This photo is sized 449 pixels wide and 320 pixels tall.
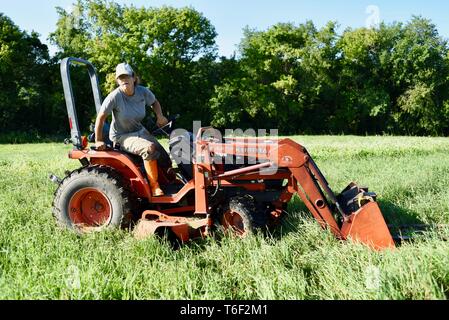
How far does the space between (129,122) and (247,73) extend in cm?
3051

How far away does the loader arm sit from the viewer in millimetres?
3863

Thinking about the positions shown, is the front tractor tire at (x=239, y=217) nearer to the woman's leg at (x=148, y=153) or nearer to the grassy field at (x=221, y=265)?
the grassy field at (x=221, y=265)

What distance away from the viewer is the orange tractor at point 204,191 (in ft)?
13.8

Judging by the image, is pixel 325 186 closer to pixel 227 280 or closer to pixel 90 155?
pixel 227 280

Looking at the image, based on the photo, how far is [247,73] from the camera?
34312 millimetres

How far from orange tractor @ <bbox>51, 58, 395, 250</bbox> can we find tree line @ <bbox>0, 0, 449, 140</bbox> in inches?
973

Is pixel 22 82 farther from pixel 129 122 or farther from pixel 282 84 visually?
pixel 129 122

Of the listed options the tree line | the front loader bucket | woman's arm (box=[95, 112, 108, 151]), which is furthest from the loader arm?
the tree line

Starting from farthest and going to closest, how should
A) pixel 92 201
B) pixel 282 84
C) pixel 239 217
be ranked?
pixel 282 84 < pixel 92 201 < pixel 239 217

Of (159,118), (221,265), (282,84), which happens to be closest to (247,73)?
(282,84)

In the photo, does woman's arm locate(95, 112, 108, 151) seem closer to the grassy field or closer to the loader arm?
the grassy field

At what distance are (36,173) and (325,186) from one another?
7250 mm

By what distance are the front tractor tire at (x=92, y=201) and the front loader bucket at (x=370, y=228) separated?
7.45 ft

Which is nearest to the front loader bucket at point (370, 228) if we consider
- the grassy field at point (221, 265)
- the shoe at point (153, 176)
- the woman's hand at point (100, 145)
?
the grassy field at point (221, 265)
